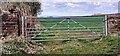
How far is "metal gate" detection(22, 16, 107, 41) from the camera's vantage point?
5059 millimetres

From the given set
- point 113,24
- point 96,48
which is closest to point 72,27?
point 96,48

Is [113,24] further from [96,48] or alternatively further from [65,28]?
[65,28]

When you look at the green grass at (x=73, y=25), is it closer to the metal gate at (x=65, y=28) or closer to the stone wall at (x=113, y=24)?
the metal gate at (x=65, y=28)

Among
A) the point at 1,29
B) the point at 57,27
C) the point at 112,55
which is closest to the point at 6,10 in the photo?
the point at 1,29

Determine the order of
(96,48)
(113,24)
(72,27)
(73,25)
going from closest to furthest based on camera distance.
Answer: (96,48) → (73,25) → (72,27) → (113,24)

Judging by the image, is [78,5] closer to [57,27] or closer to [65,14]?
[65,14]

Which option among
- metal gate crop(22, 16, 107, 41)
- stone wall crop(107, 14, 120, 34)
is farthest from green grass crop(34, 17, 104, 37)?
stone wall crop(107, 14, 120, 34)

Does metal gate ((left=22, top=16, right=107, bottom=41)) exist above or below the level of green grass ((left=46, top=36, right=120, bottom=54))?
above

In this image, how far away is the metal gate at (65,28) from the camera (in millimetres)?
5059

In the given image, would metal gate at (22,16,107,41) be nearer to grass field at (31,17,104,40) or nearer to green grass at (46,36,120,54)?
grass field at (31,17,104,40)

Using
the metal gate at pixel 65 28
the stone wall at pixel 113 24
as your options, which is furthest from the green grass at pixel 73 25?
the stone wall at pixel 113 24

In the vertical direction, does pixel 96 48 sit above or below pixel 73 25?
below

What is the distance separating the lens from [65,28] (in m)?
5.22

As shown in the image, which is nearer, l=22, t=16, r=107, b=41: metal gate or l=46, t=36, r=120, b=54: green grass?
l=46, t=36, r=120, b=54: green grass
